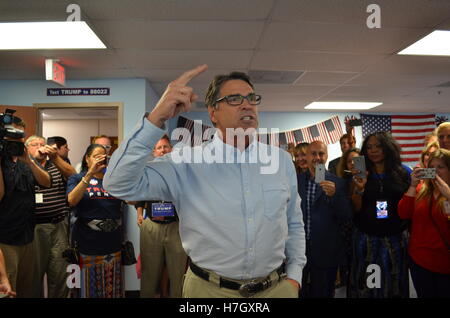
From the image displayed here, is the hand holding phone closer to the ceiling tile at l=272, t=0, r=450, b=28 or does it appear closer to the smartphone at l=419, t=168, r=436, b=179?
the smartphone at l=419, t=168, r=436, b=179

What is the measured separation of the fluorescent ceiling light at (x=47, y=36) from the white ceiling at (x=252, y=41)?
0.41ft

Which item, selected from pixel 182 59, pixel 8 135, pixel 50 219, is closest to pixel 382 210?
pixel 182 59

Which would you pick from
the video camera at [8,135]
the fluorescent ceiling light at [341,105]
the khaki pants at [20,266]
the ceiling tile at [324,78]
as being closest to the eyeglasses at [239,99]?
the video camera at [8,135]

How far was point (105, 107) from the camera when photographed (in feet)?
14.9

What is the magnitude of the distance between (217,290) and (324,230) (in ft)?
5.67

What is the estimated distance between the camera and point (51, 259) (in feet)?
10.5

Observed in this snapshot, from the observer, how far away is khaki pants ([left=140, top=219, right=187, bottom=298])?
10.3 ft

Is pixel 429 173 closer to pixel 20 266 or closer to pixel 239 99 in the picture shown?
pixel 239 99

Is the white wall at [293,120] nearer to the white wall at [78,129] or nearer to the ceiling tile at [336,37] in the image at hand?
the white wall at [78,129]

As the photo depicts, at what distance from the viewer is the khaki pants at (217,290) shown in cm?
130

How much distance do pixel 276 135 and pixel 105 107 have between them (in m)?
4.19

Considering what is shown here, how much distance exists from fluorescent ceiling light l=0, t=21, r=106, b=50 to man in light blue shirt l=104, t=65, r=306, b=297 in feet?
6.87
